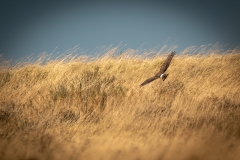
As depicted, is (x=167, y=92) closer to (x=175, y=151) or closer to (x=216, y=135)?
(x=216, y=135)

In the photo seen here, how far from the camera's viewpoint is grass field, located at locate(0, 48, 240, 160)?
2750 mm

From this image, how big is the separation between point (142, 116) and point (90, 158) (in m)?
1.17

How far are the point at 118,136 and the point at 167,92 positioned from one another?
2.06 meters

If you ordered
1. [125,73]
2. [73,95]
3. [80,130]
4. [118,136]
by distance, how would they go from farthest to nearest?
1. [125,73]
2. [73,95]
3. [80,130]
4. [118,136]

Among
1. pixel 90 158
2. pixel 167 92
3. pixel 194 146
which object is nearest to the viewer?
pixel 90 158

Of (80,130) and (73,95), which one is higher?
(73,95)

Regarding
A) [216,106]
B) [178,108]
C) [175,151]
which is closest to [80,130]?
[175,151]

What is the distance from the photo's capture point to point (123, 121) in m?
3.44

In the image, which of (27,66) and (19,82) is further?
(27,66)

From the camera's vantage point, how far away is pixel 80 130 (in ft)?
10.7

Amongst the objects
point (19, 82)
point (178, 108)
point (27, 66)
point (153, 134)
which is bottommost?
point (153, 134)

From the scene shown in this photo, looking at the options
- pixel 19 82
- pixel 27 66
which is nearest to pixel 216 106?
pixel 19 82

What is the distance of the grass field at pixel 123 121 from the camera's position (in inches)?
108

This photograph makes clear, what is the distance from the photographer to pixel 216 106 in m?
3.94
